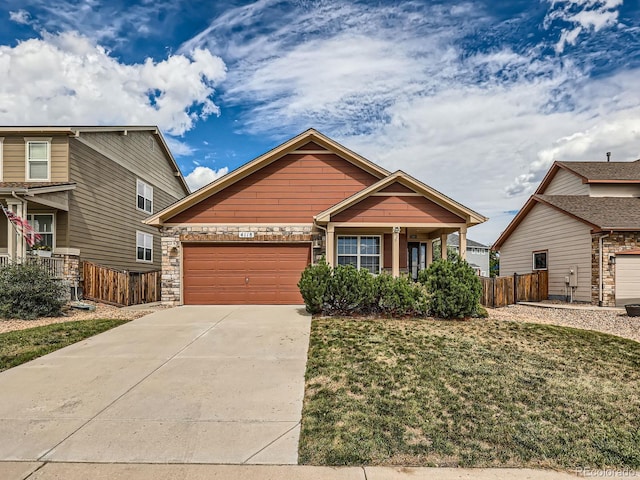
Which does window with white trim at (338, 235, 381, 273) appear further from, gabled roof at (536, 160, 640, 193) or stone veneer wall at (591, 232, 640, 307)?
gabled roof at (536, 160, 640, 193)

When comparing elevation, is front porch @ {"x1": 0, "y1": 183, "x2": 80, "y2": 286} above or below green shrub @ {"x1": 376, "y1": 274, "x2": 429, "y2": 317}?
above

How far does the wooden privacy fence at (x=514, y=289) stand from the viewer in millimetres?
15117

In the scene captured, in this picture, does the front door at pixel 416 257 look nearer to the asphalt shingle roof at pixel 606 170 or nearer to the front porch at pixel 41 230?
the asphalt shingle roof at pixel 606 170

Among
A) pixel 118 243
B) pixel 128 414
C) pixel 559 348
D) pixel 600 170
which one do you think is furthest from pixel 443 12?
pixel 118 243

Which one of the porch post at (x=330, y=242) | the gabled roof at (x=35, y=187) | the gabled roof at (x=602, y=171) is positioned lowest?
the porch post at (x=330, y=242)

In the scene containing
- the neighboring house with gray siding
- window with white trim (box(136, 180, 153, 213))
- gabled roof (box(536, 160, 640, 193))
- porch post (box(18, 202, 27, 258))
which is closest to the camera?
porch post (box(18, 202, 27, 258))

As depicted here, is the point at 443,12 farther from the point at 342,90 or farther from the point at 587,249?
the point at 587,249

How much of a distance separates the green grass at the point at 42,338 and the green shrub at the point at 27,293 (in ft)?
5.23

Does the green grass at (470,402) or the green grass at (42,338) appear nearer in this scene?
the green grass at (470,402)

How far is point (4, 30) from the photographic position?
13156mm

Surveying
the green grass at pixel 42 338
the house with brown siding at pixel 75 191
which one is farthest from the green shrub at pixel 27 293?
the green grass at pixel 42 338

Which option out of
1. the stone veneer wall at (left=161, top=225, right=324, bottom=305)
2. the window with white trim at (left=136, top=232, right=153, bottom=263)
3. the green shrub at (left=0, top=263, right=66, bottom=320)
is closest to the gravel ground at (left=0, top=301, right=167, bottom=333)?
the green shrub at (left=0, top=263, right=66, bottom=320)

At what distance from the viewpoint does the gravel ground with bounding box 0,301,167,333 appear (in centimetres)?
996

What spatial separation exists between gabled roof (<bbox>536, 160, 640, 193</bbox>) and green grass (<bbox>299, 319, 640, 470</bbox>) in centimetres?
1302
